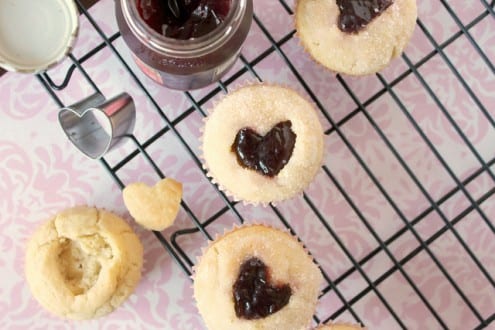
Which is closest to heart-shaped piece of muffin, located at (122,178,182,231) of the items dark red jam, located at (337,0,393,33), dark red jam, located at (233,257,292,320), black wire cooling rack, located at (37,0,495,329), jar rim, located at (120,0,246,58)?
black wire cooling rack, located at (37,0,495,329)

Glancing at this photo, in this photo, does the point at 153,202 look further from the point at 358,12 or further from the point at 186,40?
the point at 358,12

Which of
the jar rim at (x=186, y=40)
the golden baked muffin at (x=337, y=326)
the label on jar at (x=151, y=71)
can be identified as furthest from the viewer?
the golden baked muffin at (x=337, y=326)

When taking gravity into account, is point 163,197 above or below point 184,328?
above

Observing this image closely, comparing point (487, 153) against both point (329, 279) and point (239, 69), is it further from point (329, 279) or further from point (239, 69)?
point (239, 69)

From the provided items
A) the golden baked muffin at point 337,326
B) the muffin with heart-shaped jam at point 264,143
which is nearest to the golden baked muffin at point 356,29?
the muffin with heart-shaped jam at point 264,143

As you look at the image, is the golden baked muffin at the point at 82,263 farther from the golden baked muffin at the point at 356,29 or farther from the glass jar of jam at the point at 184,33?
the golden baked muffin at the point at 356,29

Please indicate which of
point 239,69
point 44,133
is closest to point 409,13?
point 239,69

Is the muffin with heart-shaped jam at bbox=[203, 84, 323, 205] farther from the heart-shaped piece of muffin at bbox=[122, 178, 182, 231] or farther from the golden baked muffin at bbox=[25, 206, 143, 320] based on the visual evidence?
the golden baked muffin at bbox=[25, 206, 143, 320]
